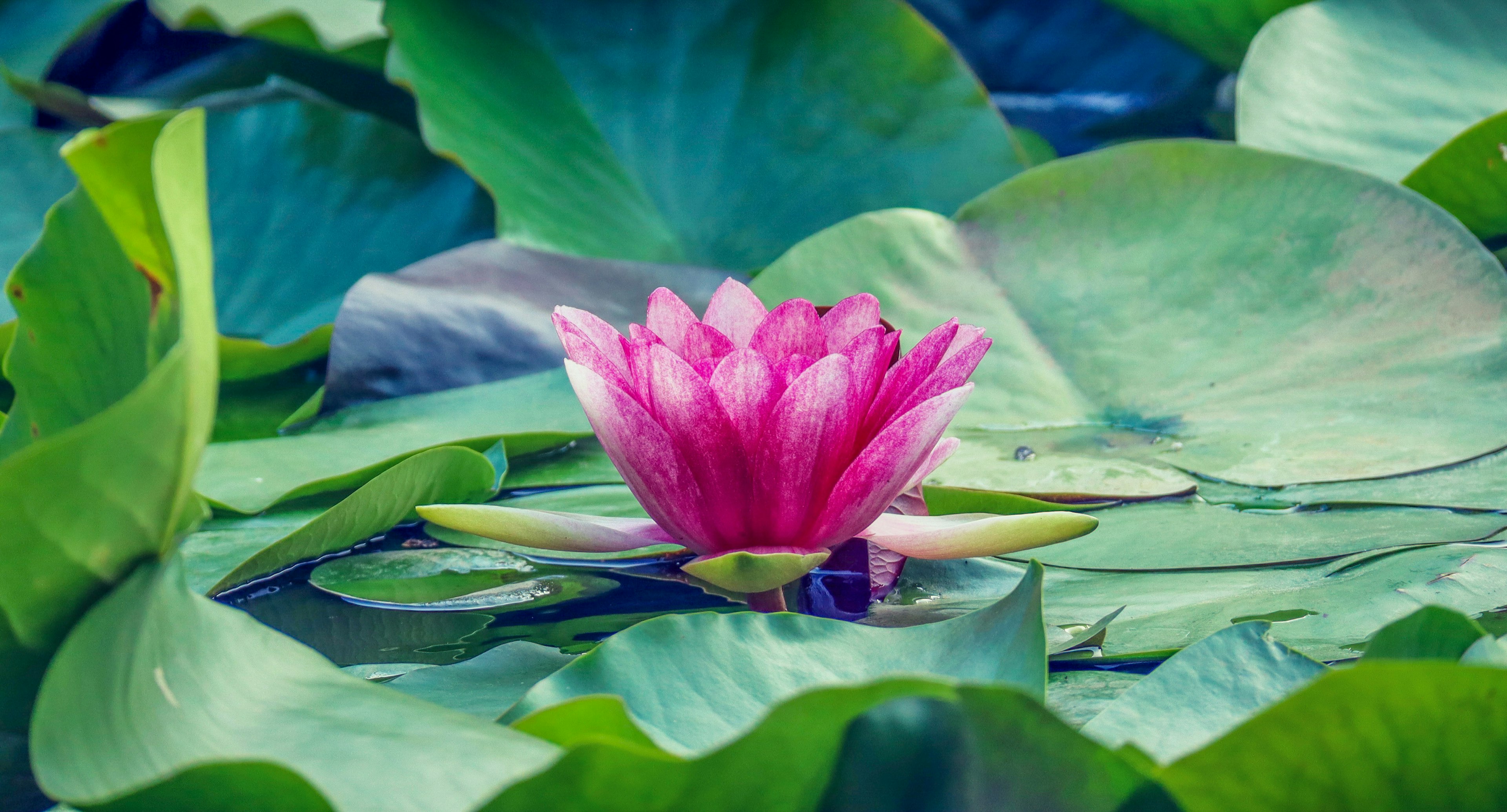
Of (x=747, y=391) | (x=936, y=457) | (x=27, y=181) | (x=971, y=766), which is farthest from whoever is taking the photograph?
(x=27, y=181)

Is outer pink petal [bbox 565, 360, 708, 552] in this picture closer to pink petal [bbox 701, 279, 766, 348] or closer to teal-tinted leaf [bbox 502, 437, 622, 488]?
pink petal [bbox 701, 279, 766, 348]

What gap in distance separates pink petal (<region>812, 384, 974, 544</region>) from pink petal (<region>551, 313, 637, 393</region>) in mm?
139

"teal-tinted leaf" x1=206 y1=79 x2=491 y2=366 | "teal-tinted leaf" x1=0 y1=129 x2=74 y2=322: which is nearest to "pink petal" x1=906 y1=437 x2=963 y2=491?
"teal-tinted leaf" x1=206 y1=79 x2=491 y2=366

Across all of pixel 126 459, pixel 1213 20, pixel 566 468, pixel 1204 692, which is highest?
pixel 1213 20

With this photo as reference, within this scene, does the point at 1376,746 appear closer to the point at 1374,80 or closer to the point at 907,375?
the point at 907,375

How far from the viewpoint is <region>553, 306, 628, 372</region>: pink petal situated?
2.13 feet

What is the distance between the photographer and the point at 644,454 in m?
0.59

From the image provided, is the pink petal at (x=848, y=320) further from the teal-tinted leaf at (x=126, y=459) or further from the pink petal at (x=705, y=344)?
the teal-tinted leaf at (x=126, y=459)

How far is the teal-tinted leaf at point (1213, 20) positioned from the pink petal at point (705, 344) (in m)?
1.20

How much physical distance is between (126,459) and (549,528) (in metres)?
0.28

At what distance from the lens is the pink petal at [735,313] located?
72 centimetres

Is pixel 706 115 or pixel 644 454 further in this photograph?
pixel 706 115

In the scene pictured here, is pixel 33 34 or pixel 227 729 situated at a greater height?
pixel 33 34

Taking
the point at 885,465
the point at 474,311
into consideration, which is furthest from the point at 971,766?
the point at 474,311
